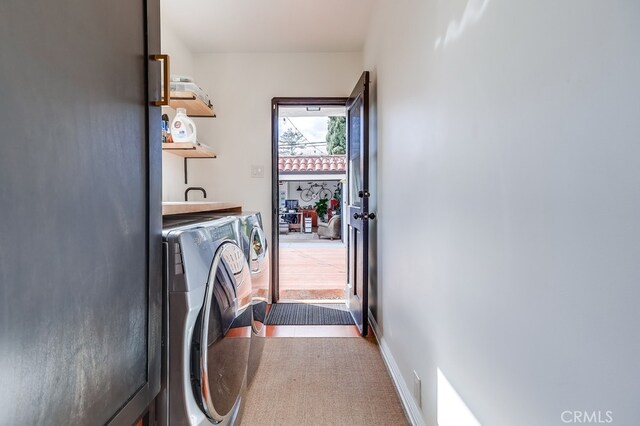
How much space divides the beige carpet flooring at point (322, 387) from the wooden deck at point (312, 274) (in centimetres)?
119

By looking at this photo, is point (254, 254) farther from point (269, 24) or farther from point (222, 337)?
point (269, 24)

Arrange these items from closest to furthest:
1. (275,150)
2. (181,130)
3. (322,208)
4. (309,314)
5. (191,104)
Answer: (181,130) → (191,104) → (309,314) → (275,150) → (322,208)

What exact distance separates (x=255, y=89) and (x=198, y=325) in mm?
2919

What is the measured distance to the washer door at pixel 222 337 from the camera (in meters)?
0.88

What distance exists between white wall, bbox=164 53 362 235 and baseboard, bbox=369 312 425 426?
5.59 ft

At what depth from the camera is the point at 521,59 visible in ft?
2.38

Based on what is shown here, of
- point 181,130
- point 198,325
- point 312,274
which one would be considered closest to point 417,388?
point 198,325

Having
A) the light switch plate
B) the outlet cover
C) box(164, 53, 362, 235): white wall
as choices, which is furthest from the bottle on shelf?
the outlet cover

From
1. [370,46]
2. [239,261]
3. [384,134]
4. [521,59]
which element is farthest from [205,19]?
[521,59]

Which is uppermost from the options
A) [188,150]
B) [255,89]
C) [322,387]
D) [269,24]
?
[269,24]

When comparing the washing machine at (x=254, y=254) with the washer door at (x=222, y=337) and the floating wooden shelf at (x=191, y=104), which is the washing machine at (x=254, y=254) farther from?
the floating wooden shelf at (x=191, y=104)

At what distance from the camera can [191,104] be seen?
286cm

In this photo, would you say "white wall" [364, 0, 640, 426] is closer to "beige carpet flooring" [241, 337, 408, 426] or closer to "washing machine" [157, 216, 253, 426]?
"beige carpet flooring" [241, 337, 408, 426]

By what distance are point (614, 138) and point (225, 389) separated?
119 cm
